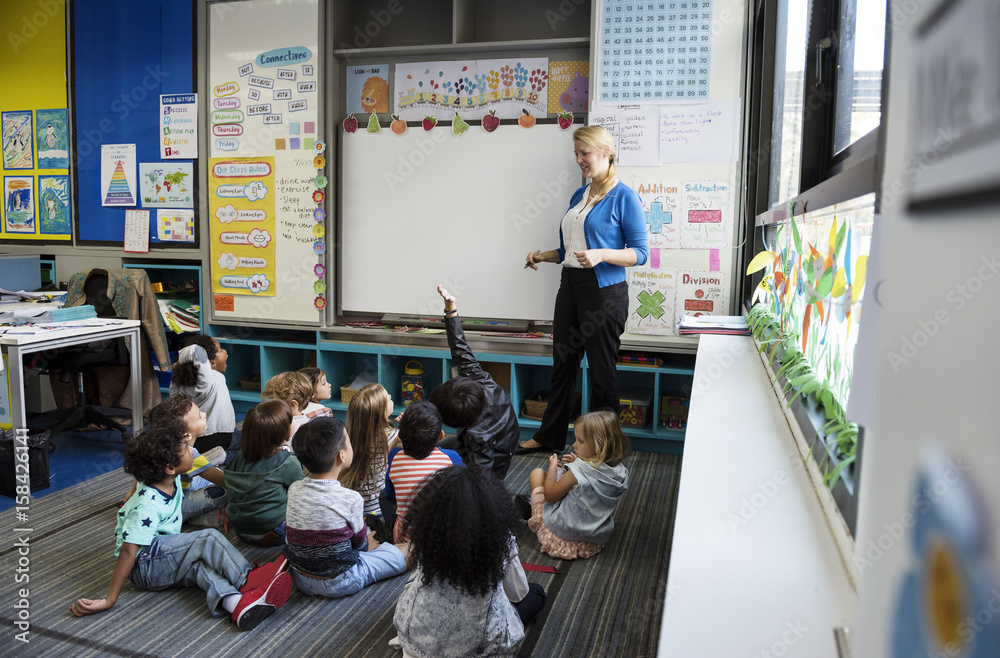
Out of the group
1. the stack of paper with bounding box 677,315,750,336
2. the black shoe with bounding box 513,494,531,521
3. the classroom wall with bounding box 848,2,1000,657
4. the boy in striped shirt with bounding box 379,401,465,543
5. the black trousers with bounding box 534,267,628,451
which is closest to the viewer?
the classroom wall with bounding box 848,2,1000,657

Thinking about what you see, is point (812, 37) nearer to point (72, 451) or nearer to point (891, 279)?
point (891, 279)

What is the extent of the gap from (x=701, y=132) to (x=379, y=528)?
2131 mm

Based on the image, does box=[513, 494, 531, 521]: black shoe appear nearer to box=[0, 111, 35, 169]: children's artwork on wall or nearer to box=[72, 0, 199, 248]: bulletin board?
box=[72, 0, 199, 248]: bulletin board

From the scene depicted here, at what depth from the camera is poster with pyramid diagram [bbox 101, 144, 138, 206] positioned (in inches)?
161

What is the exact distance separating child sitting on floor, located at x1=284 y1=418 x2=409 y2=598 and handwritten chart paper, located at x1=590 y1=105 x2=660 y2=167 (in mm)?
1935

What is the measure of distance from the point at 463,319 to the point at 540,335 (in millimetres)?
421

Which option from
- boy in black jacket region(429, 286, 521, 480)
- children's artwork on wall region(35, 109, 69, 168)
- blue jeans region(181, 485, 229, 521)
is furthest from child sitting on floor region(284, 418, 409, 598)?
children's artwork on wall region(35, 109, 69, 168)

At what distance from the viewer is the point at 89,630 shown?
1.80 metres

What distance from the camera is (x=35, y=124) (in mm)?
4398

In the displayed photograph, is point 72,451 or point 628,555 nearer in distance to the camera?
point 628,555

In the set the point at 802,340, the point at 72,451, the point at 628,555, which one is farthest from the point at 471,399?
the point at 72,451

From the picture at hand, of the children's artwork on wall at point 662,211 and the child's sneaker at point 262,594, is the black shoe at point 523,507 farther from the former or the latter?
the children's artwork on wall at point 662,211

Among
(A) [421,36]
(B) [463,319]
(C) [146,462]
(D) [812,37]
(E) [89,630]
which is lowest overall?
(E) [89,630]

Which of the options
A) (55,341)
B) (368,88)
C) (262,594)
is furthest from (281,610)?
(368,88)
